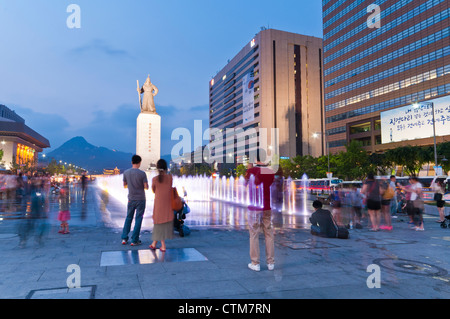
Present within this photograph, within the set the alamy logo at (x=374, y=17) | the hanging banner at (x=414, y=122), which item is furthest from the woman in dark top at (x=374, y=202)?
the alamy logo at (x=374, y=17)

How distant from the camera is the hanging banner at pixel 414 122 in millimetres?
46469

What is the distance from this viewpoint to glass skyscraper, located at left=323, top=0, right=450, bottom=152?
49625mm

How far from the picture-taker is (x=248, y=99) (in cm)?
10556

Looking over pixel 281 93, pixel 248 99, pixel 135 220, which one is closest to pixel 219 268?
pixel 135 220

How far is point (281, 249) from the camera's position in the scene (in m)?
6.78

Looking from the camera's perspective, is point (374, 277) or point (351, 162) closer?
point (374, 277)

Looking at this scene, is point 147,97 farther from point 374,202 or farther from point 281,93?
point 281,93

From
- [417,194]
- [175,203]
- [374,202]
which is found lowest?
[374,202]

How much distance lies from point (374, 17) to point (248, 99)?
49984 millimetres

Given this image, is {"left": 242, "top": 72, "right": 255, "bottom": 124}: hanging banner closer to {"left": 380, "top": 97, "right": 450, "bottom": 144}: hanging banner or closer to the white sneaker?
{"left": 380, "top": 97, "right": 450, "bottom": 144}: hanging banner

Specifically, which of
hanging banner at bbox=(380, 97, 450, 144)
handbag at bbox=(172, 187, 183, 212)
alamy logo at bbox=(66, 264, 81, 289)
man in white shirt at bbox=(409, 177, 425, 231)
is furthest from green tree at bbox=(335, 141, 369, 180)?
alamy logo at bbox=(66, 264, 81, 289)

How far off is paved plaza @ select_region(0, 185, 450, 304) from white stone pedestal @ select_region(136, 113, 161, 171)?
37.4 m

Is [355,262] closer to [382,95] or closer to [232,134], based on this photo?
[382,95]
